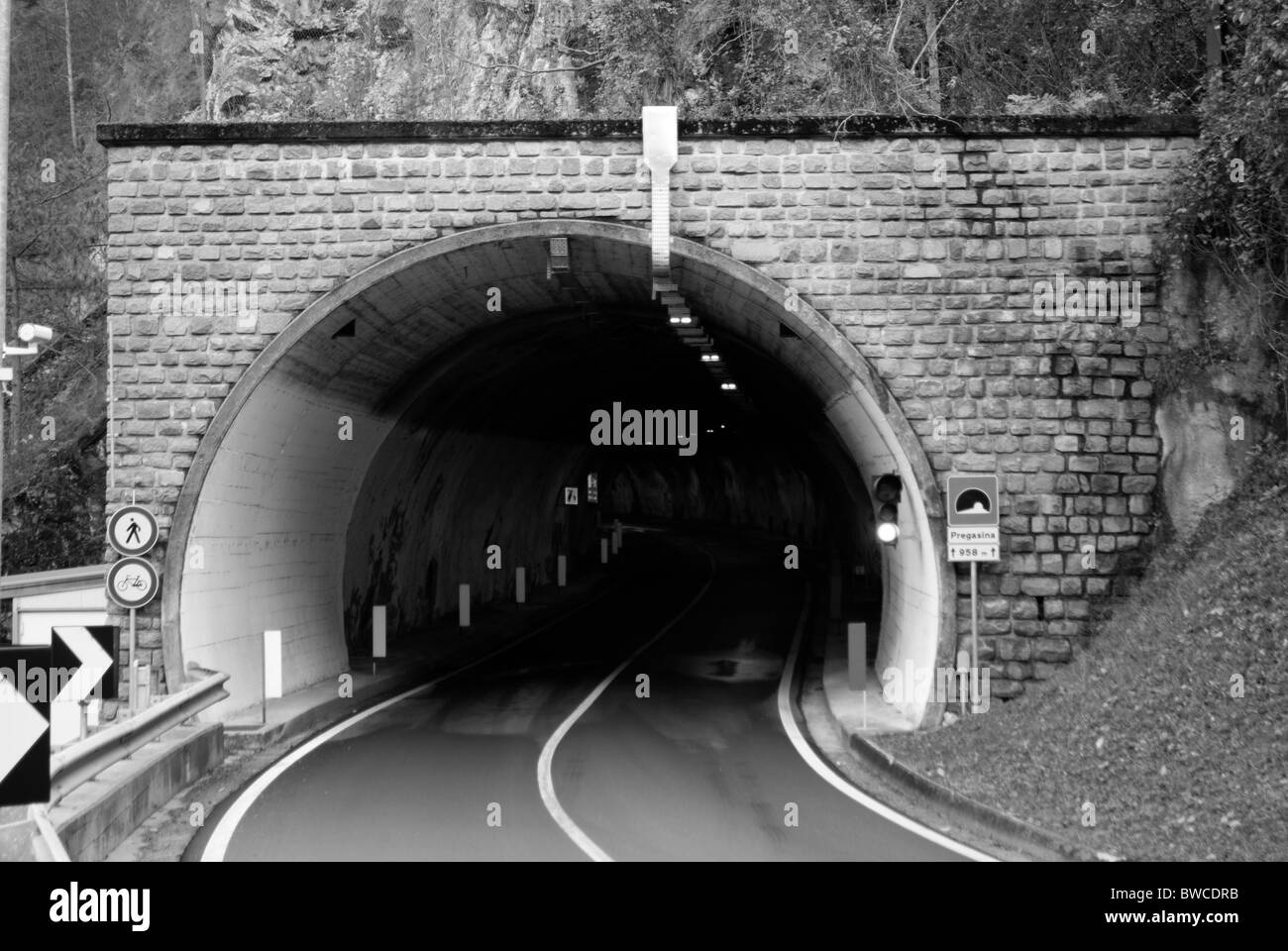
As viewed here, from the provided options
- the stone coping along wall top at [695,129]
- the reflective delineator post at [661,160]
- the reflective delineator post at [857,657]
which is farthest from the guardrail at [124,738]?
the reflective delineator post at [857,657]

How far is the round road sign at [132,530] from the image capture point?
36.3ft

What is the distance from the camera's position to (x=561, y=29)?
25297 millimetres

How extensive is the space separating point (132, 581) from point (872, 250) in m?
8.00

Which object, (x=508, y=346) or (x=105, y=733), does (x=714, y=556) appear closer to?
(x=508, y=346)

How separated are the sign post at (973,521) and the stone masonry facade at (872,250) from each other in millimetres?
372

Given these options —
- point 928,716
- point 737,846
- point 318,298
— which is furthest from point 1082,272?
point 318,298

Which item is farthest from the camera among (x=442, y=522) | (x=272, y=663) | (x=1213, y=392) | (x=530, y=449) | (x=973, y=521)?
(x=530, y=449)

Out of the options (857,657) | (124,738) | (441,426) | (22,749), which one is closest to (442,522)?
(441,426)

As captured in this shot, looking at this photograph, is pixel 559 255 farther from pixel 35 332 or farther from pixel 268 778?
pixel 268 778

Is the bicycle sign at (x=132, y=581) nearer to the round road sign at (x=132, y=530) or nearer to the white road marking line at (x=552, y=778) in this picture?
the round road sign at (x=132, y=530)

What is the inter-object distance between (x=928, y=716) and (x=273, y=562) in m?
7.57

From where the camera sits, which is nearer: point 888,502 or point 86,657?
point 86,657

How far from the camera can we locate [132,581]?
11.2 m

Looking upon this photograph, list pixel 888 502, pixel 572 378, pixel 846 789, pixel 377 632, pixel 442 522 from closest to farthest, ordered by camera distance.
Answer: pixel 846 789
pixel 888 502
pixel 377 632
pixel 442 522
pixel 572 378
